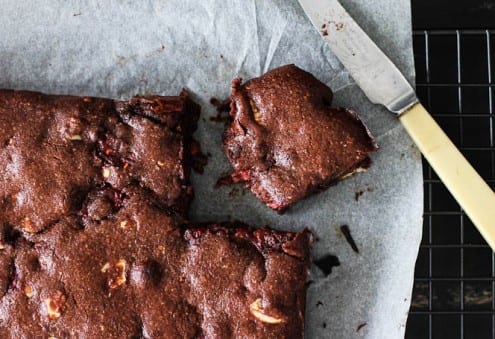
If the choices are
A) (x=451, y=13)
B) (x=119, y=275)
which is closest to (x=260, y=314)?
(x=119, y=275)

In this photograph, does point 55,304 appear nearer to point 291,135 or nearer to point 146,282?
point 146,282

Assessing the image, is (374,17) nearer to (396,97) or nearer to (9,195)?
(396,97)

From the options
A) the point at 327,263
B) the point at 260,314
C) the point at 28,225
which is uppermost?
the point at 28,225

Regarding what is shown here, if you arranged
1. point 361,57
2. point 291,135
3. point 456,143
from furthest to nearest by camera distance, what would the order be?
point 456,143 < point 361,57 < point 291,135

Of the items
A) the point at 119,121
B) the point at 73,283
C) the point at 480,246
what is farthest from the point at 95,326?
the point at 480,246

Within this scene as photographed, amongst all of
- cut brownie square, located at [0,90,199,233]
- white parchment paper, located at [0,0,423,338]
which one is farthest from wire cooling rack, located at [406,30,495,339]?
cut brownie square, located at [0,90,199,233]
